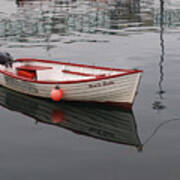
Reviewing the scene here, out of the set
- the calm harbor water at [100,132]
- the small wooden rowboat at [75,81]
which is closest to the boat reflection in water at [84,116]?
the calm harbor water at [100,132]

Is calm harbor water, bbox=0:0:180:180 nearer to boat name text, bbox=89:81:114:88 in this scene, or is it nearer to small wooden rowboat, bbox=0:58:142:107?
small wooden rowboat, bbox=0:58:142:107

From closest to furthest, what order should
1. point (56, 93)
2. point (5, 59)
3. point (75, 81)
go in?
point (75, 81) → point (56, 93) → point (5, 59)

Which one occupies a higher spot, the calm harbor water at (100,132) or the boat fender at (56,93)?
the boat fender at (56,93)

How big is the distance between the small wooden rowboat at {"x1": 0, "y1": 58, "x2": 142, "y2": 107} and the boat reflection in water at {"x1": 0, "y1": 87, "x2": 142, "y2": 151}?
0.49 meters

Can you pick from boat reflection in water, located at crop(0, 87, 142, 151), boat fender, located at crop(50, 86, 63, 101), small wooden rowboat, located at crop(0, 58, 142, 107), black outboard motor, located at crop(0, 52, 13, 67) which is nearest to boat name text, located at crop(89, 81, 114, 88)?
small wooden rowboat, located at crop(0, 58, 142, 107)

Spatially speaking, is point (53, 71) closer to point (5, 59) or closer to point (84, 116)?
point (5, 59)

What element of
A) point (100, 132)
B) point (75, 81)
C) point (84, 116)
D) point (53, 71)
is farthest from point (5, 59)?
point (100, 132)

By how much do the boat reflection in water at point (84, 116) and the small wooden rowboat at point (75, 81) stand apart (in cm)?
49

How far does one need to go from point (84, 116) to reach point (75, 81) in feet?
6.66

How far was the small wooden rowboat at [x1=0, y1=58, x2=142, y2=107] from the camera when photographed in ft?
61.6

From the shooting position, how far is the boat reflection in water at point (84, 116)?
1669 cm

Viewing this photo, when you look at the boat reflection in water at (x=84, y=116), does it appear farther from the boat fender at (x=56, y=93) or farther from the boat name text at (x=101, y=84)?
the boat name text at (x=101, y=84)

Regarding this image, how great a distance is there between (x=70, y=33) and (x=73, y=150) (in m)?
35.4

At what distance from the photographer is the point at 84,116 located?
18953 millimetres
